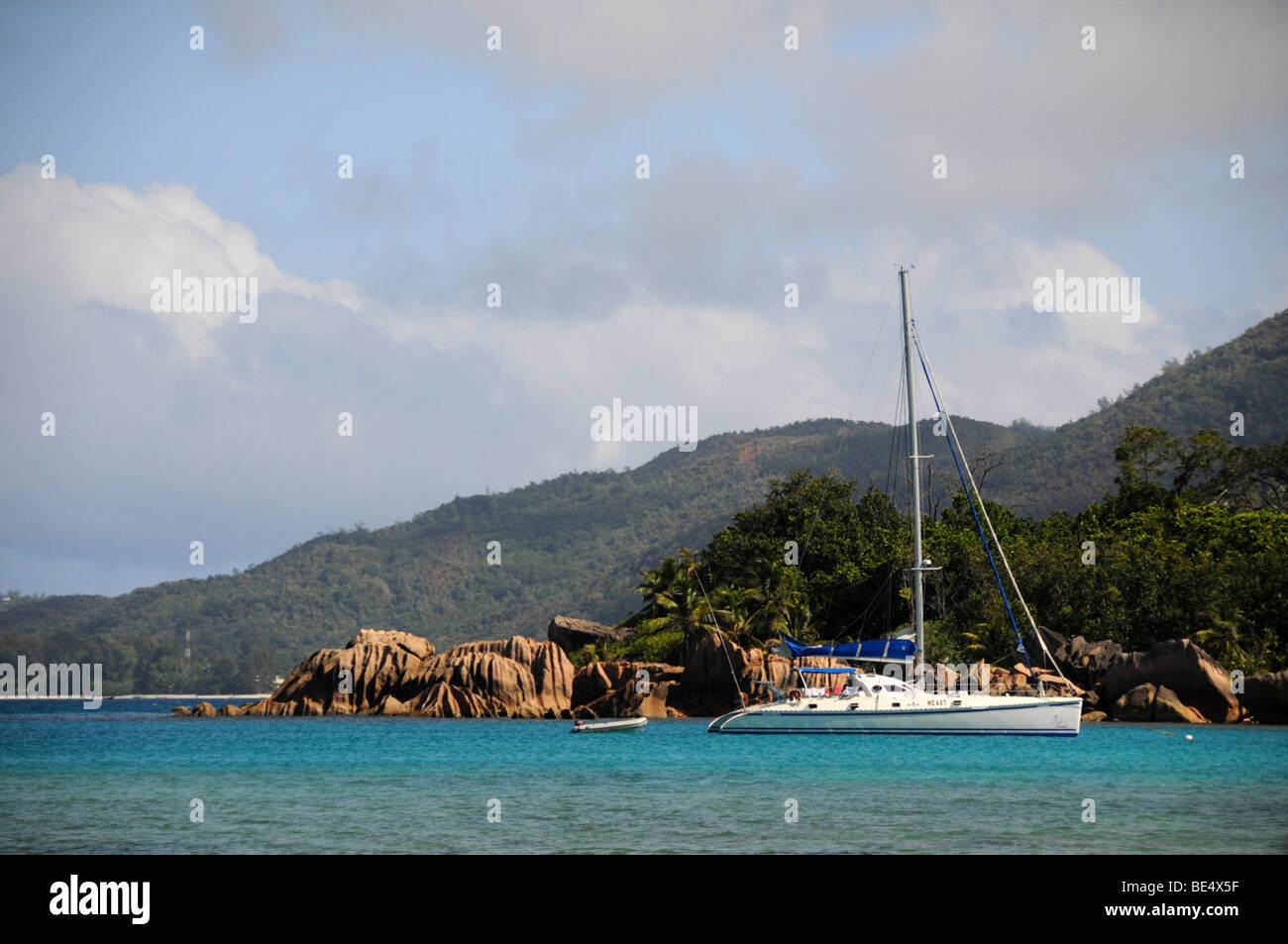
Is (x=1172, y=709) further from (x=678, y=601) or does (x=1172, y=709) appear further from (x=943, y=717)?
(x=678, y=601)

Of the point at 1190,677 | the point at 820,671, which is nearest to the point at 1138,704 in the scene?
the point at 1190,677

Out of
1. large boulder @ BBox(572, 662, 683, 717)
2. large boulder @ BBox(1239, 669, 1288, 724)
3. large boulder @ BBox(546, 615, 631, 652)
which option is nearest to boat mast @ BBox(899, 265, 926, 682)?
large boulder @ BBox(1239, 669, 1288, 724)

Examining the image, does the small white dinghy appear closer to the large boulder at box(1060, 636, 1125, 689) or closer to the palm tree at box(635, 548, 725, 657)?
the palm tree at box(635, 548, 725, 657)

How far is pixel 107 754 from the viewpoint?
42.5m

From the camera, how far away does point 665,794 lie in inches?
1065

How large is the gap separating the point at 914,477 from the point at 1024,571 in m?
21.9

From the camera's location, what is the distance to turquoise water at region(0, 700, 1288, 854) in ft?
66.4

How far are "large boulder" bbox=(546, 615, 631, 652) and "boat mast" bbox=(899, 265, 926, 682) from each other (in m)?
36.0

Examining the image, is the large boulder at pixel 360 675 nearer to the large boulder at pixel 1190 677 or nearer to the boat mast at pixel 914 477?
the boat mast at pixel 914 477

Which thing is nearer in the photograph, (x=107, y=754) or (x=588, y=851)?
(x=588, y=851)

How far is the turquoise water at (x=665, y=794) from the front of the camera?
66.4 feet
